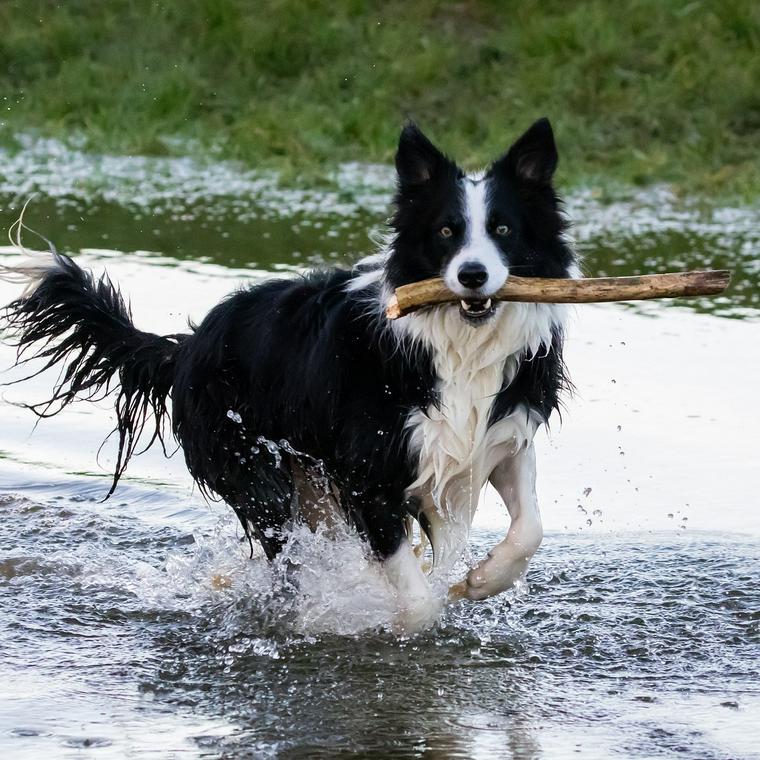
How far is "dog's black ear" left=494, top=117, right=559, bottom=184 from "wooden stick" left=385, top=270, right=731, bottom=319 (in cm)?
38

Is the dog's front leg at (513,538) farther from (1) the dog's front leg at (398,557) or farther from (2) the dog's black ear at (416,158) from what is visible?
(2) the dog's black ear at (416,158)

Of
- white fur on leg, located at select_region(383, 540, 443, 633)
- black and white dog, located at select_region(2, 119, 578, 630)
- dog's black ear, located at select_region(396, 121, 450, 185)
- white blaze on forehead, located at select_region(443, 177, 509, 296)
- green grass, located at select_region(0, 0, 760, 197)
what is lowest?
white fur on leg, located at select_region(383, 540, 443, 633)

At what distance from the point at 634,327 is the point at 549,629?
3.99 m

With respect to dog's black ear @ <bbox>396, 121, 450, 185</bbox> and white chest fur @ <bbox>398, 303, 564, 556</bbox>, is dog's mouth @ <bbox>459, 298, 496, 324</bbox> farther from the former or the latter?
dog's black ear @ <bbox>396, 121, 450, 185</bbox>

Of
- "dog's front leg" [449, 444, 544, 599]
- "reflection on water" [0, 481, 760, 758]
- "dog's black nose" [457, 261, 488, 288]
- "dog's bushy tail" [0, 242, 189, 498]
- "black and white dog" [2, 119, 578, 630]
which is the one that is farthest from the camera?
"dog's bushy tail" [0, 242, 189, 498]

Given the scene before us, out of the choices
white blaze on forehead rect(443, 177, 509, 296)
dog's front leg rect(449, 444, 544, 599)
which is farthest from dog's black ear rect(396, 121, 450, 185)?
dog's front leg rect(449, 444, 544, 599)

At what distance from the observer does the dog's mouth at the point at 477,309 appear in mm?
5038

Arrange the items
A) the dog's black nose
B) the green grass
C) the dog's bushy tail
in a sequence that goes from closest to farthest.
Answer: the dog's black nose → the dog's bushy tail → the green grass

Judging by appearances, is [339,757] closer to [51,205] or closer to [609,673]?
[609,673]

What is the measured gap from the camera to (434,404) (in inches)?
206

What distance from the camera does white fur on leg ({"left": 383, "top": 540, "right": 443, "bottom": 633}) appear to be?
527 cm

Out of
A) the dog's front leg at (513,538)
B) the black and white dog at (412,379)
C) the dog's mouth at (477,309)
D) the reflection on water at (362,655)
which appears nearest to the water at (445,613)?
the reflection on water at (362,655)

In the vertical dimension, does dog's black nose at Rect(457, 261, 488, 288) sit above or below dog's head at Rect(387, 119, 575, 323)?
below

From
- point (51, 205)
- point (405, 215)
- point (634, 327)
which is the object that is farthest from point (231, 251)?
point (405, 215)
